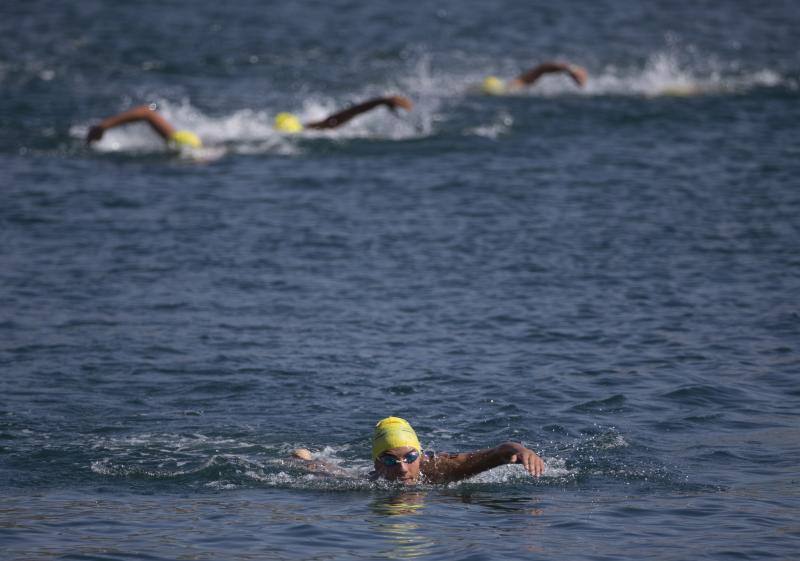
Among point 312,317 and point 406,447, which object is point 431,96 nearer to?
point 312,317

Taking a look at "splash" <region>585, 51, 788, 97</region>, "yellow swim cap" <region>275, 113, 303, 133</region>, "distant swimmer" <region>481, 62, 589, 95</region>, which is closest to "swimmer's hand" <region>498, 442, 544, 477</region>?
"yellow swim cap" <region>275, 113, 303, 133</region>

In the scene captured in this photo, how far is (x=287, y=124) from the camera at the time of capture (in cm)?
2475

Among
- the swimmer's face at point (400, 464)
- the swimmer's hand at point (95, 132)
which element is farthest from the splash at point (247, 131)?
the swimmer's face at point (400, 464)

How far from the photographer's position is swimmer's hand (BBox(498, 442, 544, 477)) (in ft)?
31.9

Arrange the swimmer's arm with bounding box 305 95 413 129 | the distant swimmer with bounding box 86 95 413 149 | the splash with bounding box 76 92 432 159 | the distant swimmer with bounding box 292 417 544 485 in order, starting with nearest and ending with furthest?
the distant swimmer with bounding box 292 417 544 485, the swimmer's arm with bounding box 305 95 413 129, the distant swimmer with bounding box 86 95 413 149, the splash with bounding box 76 92 432 159

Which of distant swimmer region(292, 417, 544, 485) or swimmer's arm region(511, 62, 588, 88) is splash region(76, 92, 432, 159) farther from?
distant swimmer region(292, 417, 544, 485)

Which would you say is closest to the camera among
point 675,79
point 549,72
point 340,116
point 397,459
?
point 397,459

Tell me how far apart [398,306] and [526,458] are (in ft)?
21.1

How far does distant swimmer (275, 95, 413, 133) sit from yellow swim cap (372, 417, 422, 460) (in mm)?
10892

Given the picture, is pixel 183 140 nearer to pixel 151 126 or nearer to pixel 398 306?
pixel 151 126

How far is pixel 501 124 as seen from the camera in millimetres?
24844

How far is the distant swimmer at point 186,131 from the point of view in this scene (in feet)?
70.7

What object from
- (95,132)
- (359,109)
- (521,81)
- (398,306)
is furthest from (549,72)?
(398,306)

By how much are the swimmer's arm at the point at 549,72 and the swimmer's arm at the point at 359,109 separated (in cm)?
381
